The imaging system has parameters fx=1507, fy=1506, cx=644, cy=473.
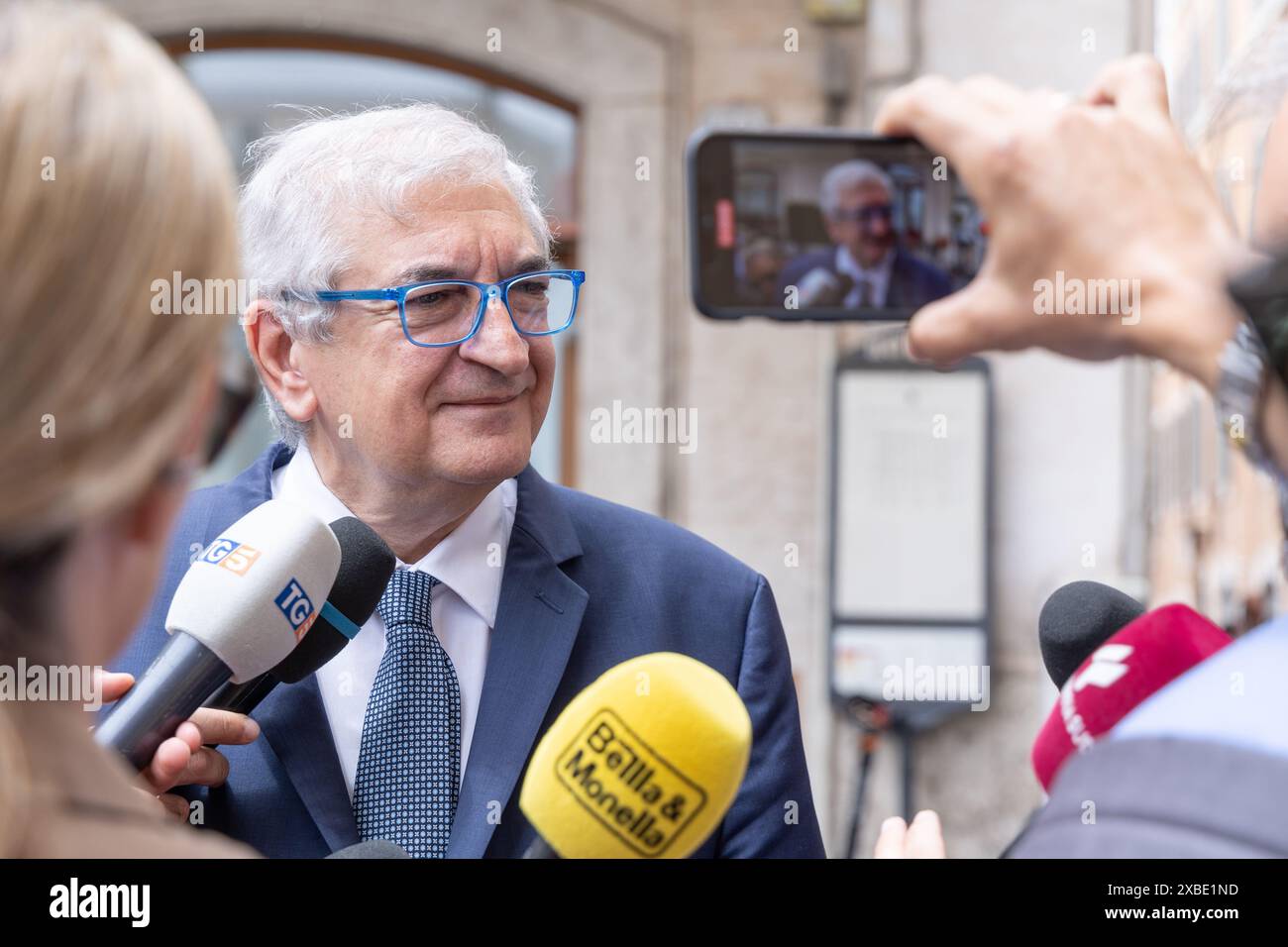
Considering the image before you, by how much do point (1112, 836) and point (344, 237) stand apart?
140 cm

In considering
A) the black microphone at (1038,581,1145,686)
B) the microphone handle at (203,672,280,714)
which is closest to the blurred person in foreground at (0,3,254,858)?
the microphone handle at (203,672,280,714)

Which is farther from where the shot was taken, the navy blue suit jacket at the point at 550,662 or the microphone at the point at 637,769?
the navy blue suit jacket at the point at 550,662

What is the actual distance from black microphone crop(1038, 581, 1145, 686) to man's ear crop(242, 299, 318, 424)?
41.7 inches

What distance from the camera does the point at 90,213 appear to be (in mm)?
757

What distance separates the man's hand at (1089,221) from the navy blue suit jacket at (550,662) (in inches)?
40.3

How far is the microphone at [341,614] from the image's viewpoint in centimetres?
157

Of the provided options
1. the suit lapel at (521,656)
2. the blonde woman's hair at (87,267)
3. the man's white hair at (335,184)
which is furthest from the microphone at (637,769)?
the man's white hair at (335,184)

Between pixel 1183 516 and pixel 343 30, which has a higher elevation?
pixel 343 30

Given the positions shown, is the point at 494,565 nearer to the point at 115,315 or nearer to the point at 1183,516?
the point at 115,315

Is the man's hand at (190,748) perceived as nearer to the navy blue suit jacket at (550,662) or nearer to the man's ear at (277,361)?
the navy blue suit jacket at (550,662)

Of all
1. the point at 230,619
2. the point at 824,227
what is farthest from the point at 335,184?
the point at 824,227

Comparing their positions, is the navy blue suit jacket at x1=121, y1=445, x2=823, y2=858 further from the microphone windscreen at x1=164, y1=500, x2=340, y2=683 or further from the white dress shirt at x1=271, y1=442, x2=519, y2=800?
the microphone windscreen at x1=164, y1=500, x2=340, y2=683

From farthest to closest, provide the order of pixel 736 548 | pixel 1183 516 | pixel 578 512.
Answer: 1. pixel 1183 516
2. pixel 736 548
3. pixel 578 512
